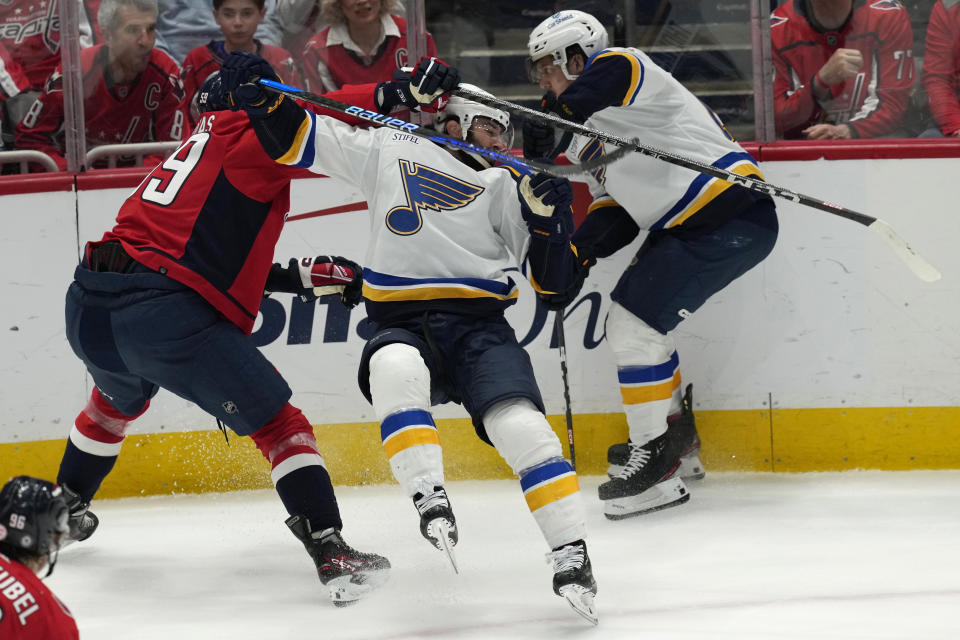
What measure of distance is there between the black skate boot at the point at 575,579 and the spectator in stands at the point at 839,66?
1802 millimetres

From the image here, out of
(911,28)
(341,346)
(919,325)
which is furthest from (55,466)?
(911,28)

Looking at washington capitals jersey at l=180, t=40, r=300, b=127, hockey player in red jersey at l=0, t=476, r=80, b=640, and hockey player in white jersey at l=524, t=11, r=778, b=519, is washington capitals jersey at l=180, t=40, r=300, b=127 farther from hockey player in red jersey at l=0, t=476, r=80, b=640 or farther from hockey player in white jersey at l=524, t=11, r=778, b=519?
hockey player in red jersey at l=0, t=476, r=80, b=640

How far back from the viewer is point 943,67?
380cm

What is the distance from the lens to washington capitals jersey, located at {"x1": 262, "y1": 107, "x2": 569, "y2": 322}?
283 cm

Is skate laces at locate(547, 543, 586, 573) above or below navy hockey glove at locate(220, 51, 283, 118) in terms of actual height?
below

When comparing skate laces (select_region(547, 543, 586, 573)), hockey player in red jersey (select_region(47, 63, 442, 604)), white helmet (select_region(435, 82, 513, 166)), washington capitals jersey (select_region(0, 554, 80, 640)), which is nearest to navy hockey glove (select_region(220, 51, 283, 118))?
hockey player in red jersey (select_region(47, 63, 442, 604))

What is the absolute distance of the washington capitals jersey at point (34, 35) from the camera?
378 centimetres

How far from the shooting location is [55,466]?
3.75m

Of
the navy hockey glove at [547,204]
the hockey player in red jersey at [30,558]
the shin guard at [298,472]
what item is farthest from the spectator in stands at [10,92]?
the hockey player in red jersey at [30,558]

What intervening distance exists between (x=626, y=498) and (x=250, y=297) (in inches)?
48.0

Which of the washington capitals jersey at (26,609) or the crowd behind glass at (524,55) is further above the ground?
the crowd behind glass at (524,55)

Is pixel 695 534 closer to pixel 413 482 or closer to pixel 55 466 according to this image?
pixel 413 482

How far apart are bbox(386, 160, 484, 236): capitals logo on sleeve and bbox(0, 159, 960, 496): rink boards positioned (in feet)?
3.03

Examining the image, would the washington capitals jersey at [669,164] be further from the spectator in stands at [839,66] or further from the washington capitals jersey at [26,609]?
the washington capitals jersey at [26,609]
